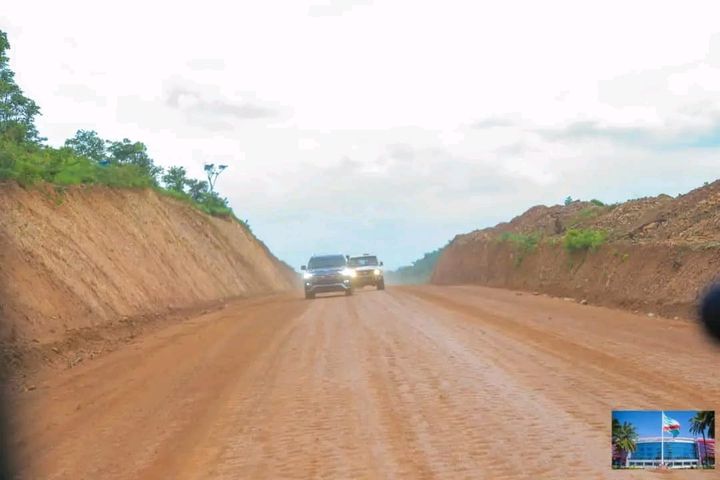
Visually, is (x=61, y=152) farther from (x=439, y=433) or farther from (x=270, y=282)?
(x=270, y=282)

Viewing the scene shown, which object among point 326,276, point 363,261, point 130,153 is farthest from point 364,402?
point 130,153

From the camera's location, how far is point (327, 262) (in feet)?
131

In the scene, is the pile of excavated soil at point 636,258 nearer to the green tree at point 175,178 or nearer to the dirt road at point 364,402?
the dirt road at point 364,402

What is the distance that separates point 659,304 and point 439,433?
53.8 ft

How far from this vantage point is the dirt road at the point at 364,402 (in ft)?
26.3

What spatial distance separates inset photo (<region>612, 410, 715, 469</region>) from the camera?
21.8ft

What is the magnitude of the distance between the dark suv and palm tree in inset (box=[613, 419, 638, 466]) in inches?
1239

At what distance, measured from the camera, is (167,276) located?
3422 centimetres

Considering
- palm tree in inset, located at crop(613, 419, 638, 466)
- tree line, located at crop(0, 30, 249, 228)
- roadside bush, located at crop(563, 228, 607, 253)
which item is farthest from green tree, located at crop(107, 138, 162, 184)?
palm tree in inset, located at crop(613, 419, 638, 466)

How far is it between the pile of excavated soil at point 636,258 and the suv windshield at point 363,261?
7654mm

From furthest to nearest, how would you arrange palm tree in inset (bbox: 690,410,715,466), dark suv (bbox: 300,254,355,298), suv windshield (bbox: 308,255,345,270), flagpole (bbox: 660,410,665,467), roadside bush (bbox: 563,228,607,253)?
suv windshield (bbox: 308,255,345,270), dark suv (bbox: 300,254,355,298), roadside bush (bbox: 563,228,607,253), palm tree in inset (bbox: 690,410,715,466), flagpole (bbox: 660,410,665,467)

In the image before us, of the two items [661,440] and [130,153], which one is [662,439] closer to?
[661,440]

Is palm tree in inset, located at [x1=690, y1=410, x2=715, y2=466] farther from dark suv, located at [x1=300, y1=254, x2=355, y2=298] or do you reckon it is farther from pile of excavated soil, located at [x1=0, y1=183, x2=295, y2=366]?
dark suv, located at [x1=300, y1=254, x2=355, y2=298]

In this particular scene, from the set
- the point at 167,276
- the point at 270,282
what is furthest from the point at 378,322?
the point at 270,282
